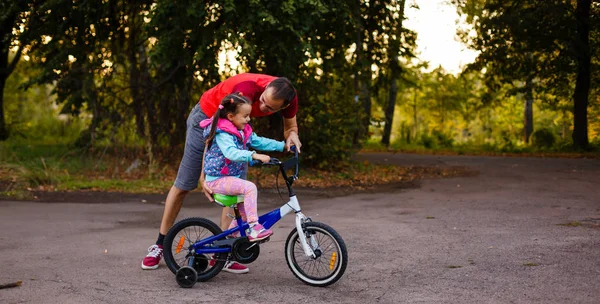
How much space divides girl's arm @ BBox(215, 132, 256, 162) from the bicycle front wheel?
28.8 inches

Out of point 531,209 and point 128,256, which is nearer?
point 128,256

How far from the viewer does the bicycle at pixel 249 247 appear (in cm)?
502

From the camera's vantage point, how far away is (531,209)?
9398mm

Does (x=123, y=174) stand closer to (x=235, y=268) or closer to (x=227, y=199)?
(x=235, y=268)

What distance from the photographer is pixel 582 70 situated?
23328 millimetres

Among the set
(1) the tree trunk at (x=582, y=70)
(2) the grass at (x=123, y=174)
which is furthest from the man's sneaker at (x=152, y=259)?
(1) the tree trunk at (x=582, y=70)

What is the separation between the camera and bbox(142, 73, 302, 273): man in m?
5.01

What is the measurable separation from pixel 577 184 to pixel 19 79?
29.4 m

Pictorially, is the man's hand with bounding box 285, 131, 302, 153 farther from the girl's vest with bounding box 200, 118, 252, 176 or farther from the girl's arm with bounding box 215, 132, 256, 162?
the girl's arm with bounding box 215, 132, 256, 162

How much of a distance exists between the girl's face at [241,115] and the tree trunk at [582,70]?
20.5 metres

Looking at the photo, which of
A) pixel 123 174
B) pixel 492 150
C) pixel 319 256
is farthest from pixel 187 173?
pixel 492 150

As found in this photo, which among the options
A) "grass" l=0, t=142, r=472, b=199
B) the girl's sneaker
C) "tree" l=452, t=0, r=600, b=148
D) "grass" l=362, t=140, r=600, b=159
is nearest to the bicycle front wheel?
the girl's sneaker

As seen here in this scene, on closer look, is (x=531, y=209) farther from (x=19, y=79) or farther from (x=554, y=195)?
(x=19, y=79)

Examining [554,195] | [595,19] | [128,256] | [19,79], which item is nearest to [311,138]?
[554,195]
